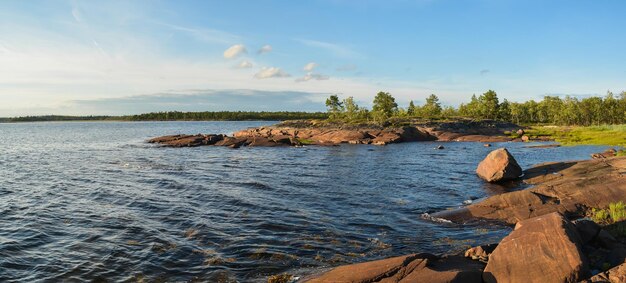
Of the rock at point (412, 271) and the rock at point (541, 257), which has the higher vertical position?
the rock at point (541, 257)

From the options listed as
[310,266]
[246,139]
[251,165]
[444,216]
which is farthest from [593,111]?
[310,266]

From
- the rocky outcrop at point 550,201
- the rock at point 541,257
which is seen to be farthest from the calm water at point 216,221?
the rock at point 541,257

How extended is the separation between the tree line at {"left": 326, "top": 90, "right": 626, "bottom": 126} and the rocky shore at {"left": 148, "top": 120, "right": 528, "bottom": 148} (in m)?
25.2

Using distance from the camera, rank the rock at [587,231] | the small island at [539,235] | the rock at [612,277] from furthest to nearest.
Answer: the rock at [587,231] < the small island at [539,235] < the rock at [612,277]

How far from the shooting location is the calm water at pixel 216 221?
16.1 meters

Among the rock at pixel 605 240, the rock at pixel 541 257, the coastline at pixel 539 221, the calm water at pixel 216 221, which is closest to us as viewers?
the rock at pixel 541 257

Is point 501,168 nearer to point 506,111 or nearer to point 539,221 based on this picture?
point 539,221

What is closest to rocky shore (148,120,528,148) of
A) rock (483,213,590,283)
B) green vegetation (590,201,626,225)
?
Result: green vegetation (590,201,626,225)

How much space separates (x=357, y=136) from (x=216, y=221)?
231ft

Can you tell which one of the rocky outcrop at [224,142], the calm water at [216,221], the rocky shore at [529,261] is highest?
the rocky shore at [529,261]

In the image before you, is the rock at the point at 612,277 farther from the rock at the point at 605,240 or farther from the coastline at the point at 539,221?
the rock at the point at 605,240

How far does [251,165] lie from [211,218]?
84.0ft

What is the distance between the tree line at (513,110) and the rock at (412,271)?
114034 mm

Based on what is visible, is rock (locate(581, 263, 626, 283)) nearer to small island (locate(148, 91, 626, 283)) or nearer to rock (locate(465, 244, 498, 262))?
small island (locate(148, 91, 626, 283))
